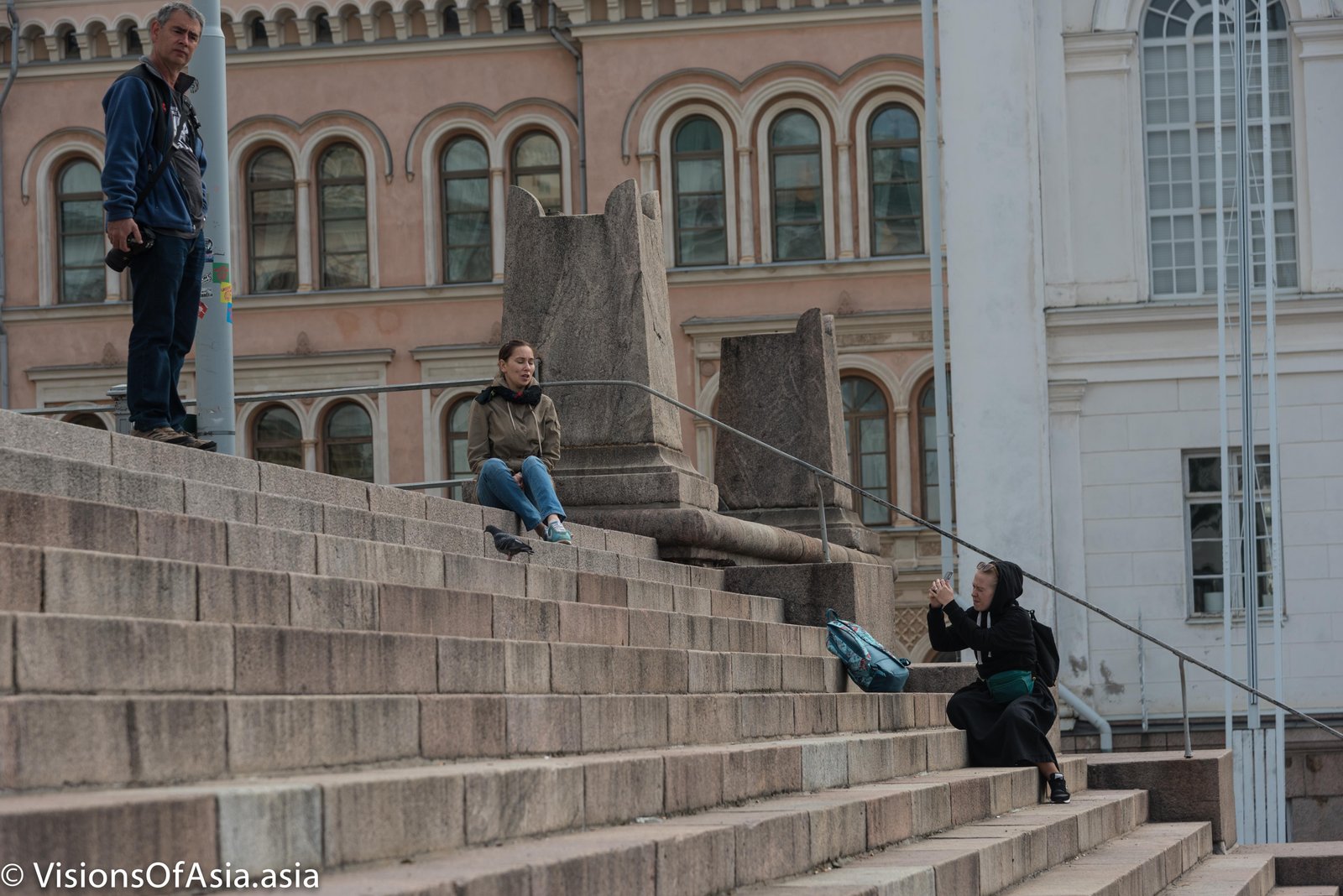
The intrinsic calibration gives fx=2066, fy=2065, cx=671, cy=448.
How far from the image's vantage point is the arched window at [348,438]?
35094 millimetres

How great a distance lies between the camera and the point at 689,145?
114ft

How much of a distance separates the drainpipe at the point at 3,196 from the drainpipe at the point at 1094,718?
2122 cm

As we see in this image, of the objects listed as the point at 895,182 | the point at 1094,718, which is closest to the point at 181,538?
the point at 1094,718

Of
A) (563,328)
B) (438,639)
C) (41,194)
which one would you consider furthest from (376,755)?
(41,194)

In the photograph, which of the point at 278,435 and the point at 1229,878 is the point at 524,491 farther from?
the point at 278,435

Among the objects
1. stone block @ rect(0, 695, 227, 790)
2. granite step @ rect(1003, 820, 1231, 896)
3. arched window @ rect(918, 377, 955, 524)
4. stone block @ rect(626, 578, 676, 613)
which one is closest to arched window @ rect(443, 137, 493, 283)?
arched window @ rect(918, 377, 955, 524)

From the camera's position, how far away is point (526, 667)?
7.00 meters

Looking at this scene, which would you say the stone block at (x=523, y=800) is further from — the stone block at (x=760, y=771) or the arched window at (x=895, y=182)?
the arched window at (x=895, y=182)

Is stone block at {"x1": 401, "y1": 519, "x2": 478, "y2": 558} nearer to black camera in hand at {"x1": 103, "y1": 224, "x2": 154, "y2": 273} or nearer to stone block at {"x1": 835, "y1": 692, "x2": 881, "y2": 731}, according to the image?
black camera in hand at {"x1": 103, "y1": 224, "x2": 154, "y2": 273}

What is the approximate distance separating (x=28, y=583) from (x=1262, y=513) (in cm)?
1863

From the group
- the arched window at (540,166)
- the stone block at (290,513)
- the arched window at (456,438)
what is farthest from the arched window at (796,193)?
the stone block at (290,513)

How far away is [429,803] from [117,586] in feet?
3.37

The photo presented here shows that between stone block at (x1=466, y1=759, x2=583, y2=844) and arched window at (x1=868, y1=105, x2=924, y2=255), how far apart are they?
95.4 feet

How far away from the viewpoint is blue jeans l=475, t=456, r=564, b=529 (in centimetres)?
1095
